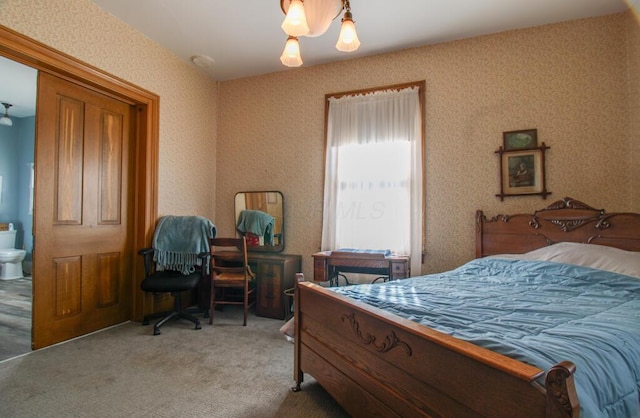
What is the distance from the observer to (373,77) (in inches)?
140

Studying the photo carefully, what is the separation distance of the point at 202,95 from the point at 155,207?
1.62 m

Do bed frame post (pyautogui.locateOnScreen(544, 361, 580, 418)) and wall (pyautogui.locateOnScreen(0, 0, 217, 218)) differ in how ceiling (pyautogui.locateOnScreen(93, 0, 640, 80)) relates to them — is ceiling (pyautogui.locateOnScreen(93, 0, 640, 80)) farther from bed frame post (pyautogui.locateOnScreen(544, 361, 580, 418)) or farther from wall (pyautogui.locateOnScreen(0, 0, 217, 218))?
bed frame post (pyautogui.locateOnScreen(544, 361, 580, 418))

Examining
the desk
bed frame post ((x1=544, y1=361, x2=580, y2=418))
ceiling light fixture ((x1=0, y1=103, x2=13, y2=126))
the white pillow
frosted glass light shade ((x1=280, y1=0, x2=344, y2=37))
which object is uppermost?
ceiling light fixture ((x1=0, y1=103, x2=13, y2=126))

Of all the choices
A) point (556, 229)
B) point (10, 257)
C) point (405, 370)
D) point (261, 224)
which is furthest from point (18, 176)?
point (556, 229)

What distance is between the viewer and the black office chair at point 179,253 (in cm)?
309

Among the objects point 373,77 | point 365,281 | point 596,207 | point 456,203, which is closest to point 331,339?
point 365,281

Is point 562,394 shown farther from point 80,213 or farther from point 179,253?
point 80,213

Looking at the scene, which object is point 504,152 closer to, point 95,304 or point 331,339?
point 331,339

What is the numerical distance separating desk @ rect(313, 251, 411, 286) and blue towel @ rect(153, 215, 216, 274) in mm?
1162

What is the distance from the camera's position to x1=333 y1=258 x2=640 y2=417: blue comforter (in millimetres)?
938

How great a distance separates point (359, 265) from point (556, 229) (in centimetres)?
174

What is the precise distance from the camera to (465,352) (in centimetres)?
89

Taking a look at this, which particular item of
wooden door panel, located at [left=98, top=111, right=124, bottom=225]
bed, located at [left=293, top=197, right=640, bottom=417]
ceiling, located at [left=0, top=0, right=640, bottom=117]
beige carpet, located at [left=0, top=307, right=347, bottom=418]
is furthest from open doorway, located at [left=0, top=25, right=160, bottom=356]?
bed, located at [left=293, top=197, right=640, bottom=417]

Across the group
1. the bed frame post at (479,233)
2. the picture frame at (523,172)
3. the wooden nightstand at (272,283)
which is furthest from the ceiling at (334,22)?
the wooden nightstand at (272,283)
